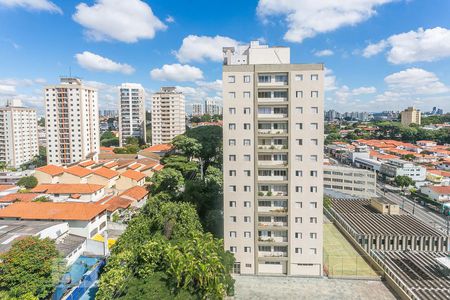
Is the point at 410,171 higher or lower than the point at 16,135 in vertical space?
lower

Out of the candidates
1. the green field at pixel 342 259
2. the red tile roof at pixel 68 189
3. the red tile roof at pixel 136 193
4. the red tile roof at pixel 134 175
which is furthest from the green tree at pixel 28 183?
the green field at pixel 342 259

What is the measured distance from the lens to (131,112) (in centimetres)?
11381

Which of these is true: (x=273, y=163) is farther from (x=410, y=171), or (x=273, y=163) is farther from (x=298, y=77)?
(x=410, y=171)

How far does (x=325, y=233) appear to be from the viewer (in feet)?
Result: 130

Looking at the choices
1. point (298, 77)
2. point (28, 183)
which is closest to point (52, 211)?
point (28, 183)

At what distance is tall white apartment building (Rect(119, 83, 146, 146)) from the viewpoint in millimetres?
112500

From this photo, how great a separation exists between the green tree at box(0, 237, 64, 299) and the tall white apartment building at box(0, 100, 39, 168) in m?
87.9

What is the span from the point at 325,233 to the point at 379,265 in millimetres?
11245

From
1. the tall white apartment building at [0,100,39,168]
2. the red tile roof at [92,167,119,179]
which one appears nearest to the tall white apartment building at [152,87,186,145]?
the tall white apartment building at [0,100,39,168]

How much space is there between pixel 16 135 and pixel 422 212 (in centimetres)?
11535

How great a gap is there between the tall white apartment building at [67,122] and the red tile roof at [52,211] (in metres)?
49.8

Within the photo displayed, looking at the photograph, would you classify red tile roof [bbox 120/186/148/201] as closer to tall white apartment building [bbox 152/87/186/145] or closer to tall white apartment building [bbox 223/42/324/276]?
tall white apartment building [bbox 223/42/324/276]

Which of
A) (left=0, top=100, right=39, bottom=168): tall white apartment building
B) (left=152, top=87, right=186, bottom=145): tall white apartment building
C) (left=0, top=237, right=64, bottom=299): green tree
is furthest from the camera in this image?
(left=152, top=87, right=186, bottom=145): tall white apartment building

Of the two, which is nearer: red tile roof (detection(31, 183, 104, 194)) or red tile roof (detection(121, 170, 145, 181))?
red tile roof (detection(31, 183, 104, 194))
